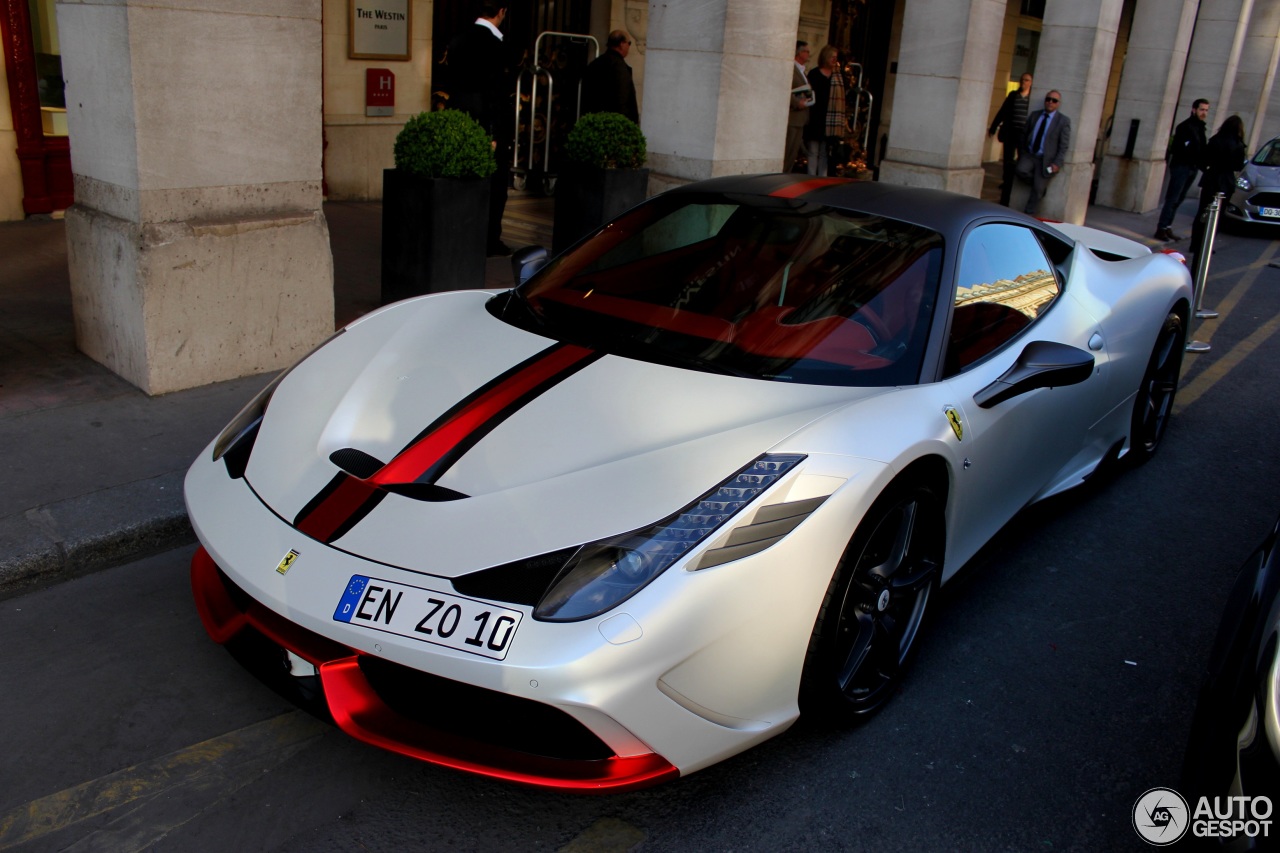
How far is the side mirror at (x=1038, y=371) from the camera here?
3.63m

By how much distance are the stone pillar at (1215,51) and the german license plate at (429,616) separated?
23.5 meters

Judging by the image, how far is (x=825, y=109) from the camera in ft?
44.0

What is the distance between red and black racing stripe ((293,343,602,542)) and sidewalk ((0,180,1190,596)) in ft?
5.20

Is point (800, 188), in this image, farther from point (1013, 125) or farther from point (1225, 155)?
point (1225, 155)

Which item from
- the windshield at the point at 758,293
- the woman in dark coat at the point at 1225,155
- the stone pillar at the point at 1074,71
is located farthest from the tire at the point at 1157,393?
the woman in dark coat at the point at 1225,155

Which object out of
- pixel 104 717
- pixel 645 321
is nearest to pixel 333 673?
pixel 104 717

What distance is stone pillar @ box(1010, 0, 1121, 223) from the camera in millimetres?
14906

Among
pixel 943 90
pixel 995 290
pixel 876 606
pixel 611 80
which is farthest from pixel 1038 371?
pixel 943 90

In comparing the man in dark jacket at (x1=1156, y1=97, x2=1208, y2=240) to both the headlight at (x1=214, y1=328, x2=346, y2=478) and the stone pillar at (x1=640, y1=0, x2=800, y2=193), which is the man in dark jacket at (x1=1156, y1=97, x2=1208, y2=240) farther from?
the headlight at (x1=214, y1=328, x2=346, y2=478)

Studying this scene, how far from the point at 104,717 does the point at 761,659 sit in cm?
185

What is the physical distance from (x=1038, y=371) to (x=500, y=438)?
5.94 feet

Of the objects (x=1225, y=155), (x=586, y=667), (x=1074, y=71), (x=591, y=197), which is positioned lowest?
(x=586, y=667)

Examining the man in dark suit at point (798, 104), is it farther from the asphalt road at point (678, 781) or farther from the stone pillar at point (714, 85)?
the asphalt road at point (678, 781)

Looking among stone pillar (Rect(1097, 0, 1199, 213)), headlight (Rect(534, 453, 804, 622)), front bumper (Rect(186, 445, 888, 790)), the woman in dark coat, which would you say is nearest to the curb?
front bumper (Rect(186, 445, 888, 790))
